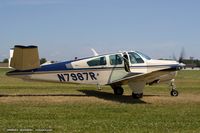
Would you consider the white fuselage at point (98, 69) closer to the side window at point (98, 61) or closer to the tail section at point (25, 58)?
the side window at point (98, 61)

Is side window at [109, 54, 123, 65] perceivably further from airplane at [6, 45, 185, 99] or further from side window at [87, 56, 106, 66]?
side window at [87, 56, 106, 66]

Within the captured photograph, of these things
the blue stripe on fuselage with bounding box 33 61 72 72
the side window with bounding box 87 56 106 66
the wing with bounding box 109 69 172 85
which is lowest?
the wing with bounding box 109 69 172 85

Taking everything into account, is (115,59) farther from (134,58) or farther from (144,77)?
(144,77)

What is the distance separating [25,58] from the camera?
16156 millimetres

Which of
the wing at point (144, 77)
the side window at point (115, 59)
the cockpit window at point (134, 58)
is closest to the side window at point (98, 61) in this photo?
the side window at point (115, 59)

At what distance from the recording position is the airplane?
16650mm

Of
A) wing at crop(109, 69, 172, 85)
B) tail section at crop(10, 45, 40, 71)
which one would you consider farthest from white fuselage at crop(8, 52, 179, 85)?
tail section at crop(10, 45, 40, 71)

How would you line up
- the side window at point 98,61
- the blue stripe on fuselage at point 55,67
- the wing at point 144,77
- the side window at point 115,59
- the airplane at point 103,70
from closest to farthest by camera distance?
1. the wing at point 144,77
2. the airplane at point 103,70
3. the blue stripe on fuselage at point 55,67
4. the side window at point 115,59
5. the side window at point 98,61

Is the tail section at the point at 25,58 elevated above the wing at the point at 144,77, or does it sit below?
above

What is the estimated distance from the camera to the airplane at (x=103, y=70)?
16650 millimetres

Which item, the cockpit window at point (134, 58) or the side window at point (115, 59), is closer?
the cockpit window at point (134, 58)

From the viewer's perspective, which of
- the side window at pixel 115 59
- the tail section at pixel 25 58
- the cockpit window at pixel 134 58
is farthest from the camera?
the side window at pixel 115 59

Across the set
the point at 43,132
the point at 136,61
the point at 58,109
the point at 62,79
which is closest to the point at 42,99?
the point at 62,79

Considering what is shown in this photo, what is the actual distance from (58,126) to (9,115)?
8.05ft
